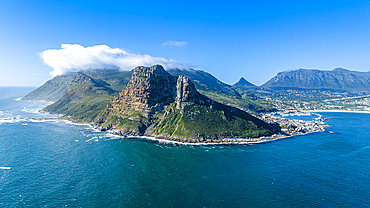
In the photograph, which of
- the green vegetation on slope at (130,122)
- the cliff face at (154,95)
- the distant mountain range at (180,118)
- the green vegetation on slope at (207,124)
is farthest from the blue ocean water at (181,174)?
the cliff face at (154,95)

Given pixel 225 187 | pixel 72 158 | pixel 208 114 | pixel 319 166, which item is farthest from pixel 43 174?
pixel 319 166

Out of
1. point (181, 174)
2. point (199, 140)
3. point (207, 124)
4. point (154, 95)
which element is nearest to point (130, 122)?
point (154, 95)

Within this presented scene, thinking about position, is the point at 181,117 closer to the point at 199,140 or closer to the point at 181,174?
the point at 199,140

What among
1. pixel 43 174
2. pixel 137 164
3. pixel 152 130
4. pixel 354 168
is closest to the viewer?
pixel 43 174

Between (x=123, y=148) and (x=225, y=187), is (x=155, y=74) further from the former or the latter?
(x=225, y=187)

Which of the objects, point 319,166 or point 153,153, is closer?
point 319,166

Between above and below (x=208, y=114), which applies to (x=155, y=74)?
above
